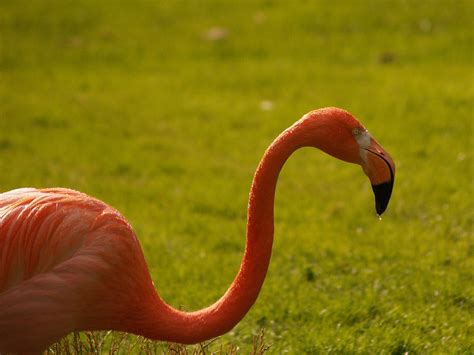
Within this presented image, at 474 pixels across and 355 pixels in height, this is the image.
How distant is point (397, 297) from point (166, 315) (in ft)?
7.23

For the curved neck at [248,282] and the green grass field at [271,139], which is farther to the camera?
the green grass field at [271,139]

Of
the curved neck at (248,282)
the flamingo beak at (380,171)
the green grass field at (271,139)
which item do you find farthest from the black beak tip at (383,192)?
the green grass field at (271,139)

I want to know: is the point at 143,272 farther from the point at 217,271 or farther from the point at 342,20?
the point at 342,20

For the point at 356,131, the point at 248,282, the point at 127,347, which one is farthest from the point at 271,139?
the point at 248,282

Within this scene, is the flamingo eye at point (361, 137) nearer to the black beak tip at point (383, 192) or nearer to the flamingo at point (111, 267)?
the flamingo at point (111, 267)

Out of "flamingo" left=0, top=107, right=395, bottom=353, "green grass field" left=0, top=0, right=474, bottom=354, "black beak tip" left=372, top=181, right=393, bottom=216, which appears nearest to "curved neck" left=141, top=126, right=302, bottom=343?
"flamingo" left=0, top=107, right=395, bottom=353

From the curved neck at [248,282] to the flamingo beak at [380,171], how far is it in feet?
1.02

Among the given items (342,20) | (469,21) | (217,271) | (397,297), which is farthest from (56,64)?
(397,297)

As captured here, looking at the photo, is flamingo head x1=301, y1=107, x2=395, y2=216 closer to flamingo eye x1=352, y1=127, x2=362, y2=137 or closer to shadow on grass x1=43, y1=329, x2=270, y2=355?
flamingo eye x1=352, y1=127, x2=362, y2=137

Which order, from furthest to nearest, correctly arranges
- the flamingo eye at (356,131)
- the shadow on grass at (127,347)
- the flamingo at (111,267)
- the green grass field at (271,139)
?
the green grass field at (271,139) < the shadow on grass at (127,347) < the flamingo eye at (356,131) < the flamingo at (111,267)

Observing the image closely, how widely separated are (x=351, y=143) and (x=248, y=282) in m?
0.74

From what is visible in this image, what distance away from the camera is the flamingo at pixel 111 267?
3.54 m

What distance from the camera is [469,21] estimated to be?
11.7m

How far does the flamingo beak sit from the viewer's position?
359 cm
